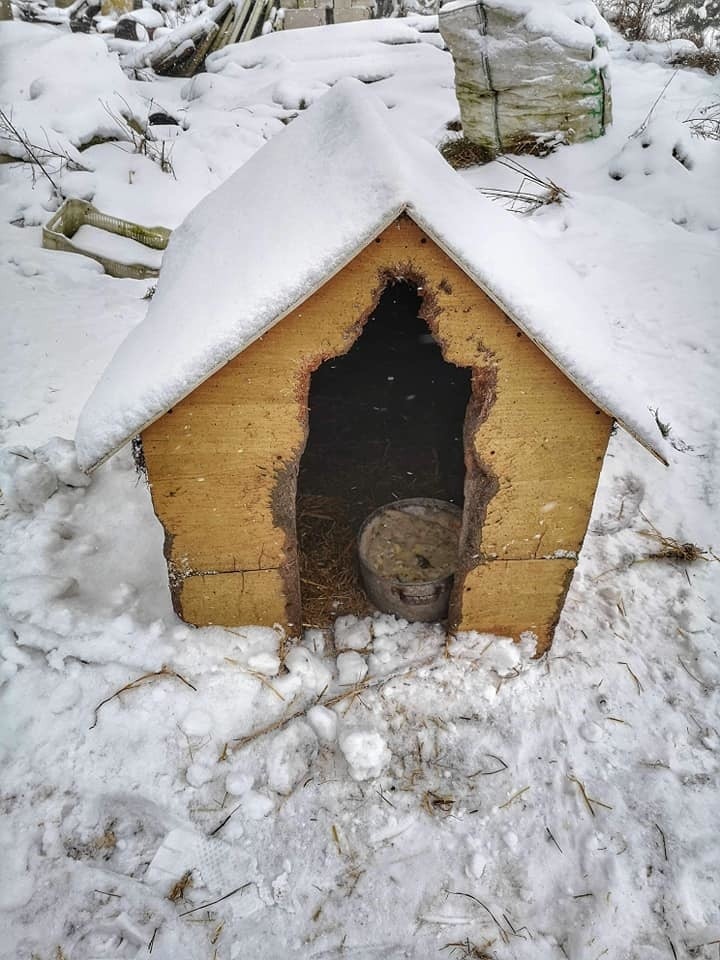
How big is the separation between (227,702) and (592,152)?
19.9 ft

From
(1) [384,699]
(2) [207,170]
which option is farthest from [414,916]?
(2) [207,170]

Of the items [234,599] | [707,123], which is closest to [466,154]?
[707,123]

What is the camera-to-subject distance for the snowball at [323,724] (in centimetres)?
214

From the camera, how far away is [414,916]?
69.2 inches

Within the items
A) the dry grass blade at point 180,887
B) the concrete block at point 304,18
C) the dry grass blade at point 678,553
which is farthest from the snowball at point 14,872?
the concrete block at point 304,18

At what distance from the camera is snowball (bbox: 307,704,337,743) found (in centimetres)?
214

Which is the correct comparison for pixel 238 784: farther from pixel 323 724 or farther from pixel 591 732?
pixel 591 732

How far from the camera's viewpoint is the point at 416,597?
95.9 inches

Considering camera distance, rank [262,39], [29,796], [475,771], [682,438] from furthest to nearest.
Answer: [262,39] < [682,438] < [475,771] < [29,796]

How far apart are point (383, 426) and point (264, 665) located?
1.71 meters

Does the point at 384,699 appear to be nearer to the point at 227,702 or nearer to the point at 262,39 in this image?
the point at 227,702

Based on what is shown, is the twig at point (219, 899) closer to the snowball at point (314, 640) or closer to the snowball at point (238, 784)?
the snowball at point (238, 784)

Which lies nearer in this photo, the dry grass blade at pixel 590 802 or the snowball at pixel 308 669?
the dry grass blade at pixel 590 802

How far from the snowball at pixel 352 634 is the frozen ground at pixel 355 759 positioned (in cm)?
1
